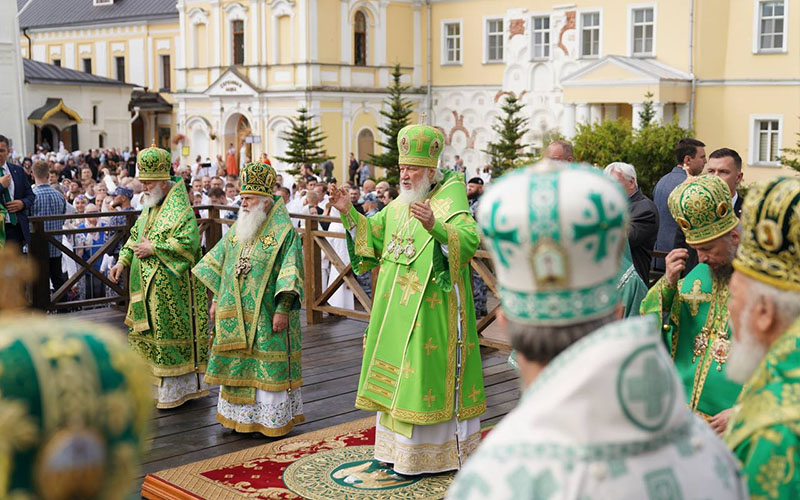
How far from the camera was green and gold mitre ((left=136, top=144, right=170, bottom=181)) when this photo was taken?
22.6ft

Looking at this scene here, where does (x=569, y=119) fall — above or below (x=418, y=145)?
above

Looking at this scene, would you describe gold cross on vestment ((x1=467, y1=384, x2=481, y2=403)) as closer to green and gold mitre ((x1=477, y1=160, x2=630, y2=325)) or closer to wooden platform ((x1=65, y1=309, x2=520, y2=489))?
wooden platform ((x1=65, y1=309, x2=520, y2=489))

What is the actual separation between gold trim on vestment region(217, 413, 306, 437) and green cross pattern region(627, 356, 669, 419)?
4859 millimetres

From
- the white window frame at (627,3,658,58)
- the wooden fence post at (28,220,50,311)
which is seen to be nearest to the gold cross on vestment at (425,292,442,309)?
the wooden fence post at (28,220,50,311)

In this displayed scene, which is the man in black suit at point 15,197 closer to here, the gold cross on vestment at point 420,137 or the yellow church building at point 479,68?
the gold cross on vestment at point 420,137

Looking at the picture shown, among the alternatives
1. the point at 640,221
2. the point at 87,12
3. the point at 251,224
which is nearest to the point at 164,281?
the point at 251,224

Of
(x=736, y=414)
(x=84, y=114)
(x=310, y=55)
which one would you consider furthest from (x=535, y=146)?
(x=736, y=414)

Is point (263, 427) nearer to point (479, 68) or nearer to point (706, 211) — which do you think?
point (706, 211)

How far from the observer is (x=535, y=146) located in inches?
1104

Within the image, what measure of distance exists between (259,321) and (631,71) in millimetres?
23401

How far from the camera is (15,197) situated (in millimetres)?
9484

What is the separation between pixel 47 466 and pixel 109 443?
0.24ft

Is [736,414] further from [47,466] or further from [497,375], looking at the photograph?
[497,375]

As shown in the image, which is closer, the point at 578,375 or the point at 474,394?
the point at 578,375
